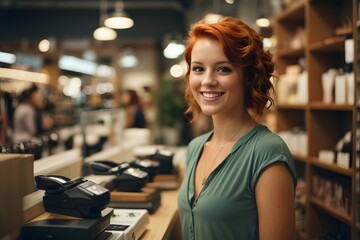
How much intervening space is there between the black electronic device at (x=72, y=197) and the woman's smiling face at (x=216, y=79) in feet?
1.88

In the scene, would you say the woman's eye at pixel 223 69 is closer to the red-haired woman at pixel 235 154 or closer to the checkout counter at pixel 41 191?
the red-haired woman at pixel 235 154

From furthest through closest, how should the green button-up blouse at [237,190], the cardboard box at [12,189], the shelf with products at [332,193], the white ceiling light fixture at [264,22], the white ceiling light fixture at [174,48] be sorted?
the white ceiling light fixture at [174,48], the white ceiling light fixture at [264,22], the shelf with products at [332,193], the green button-up blouse at [237,190], the cardboard box at [12,189]

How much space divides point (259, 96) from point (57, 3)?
31.5 ft

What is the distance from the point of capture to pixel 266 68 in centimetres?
180

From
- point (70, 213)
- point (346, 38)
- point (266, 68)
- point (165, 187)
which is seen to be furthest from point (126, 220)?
point (346, 38)

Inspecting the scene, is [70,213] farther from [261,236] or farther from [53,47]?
[53,47]

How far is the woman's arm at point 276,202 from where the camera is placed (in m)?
1.54

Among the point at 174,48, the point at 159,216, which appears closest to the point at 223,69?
the point at 159,216

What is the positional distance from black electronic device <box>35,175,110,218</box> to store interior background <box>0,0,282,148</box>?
5153mm

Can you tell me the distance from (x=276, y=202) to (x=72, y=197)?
764mm

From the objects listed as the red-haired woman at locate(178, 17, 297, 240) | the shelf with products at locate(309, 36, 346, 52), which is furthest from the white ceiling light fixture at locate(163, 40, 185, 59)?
the red-haired woman at locate(178, 17, 297, 240)

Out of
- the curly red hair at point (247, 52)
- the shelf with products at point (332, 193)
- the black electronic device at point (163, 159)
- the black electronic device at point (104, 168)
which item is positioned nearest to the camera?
the curly red hair at point (247, 52)

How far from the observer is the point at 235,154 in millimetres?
1712

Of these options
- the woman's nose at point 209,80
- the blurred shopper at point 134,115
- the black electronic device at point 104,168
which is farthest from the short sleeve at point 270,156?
the blurred shopper at point 134,115
